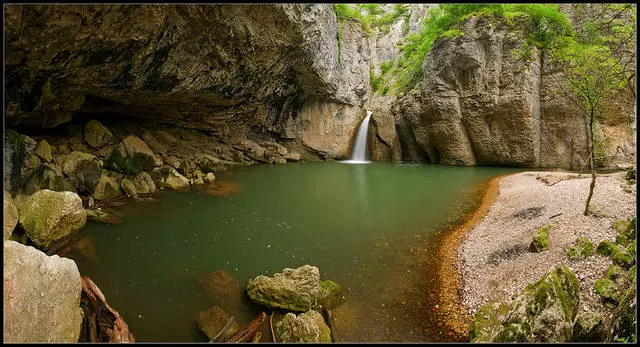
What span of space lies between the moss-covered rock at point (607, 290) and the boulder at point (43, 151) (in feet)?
60.1

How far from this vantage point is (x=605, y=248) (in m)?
6.07

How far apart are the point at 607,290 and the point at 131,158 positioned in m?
19.9

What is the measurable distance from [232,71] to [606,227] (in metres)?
16.7

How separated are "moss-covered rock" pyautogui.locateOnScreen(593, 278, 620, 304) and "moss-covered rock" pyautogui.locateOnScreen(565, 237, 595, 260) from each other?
1.19 meters

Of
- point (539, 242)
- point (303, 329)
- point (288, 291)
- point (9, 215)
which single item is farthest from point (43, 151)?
point (539, 242)

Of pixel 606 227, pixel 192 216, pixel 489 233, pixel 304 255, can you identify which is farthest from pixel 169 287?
pixel 606 227

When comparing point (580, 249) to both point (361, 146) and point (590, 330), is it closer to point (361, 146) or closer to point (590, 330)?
point (590, 330)

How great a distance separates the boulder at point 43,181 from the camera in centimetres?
1116

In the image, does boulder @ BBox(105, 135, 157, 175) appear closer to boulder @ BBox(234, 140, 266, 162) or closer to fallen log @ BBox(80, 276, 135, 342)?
boulder @ BBox(234, 140, 266, 162)

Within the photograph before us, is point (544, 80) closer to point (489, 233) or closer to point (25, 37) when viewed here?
point (489, 233)

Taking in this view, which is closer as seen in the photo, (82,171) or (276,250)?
(276,250)

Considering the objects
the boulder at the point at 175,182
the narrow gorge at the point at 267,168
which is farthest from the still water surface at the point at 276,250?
the boulder at the point at 175,182

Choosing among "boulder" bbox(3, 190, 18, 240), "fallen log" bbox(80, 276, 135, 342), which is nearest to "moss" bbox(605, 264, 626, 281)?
"fallen log" bbox(80, 276, 135, 342)

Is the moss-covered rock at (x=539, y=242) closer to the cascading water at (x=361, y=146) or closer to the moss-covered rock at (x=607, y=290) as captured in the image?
the moss-covered rock at (x=607, y=290)
